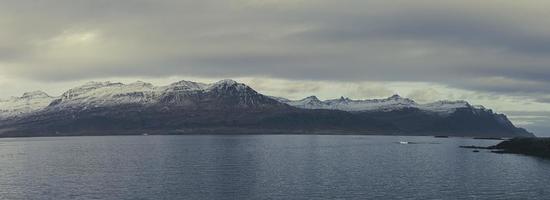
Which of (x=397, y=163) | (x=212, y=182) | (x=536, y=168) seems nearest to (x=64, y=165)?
(x=212, y=182)

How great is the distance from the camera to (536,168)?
5940 inches

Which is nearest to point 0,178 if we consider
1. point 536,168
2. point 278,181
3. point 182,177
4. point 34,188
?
point 34,188

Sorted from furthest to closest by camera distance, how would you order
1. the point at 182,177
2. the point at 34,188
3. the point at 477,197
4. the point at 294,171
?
the point at 294,171 < the point at 182,177 < the point at 34,188 < the point at 477,197

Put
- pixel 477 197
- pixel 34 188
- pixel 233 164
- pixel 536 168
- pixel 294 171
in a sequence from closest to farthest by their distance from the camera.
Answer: pixel 477 197 → pixel 34 188 → pixel 294 171 → pixel 536 168 → pixel 233 164

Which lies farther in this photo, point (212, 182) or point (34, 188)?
point (212, 182)

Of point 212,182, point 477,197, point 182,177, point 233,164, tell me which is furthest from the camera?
point 233,164

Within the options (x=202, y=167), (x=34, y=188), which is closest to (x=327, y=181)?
(x=202, y=167)

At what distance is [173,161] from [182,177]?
4850 cm

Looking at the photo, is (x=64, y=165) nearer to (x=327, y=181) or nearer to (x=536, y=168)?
(x=327, y=181)

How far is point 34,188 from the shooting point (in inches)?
4397

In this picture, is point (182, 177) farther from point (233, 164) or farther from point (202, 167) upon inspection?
point (233, 164)

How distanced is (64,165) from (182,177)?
51.3m

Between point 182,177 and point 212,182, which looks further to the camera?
point 182,177

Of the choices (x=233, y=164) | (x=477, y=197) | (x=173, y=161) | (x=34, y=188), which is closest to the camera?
(x=477, y=197)
